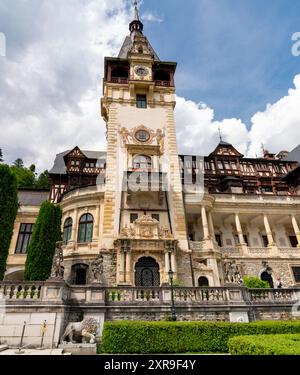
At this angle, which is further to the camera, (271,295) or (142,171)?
(142,171)

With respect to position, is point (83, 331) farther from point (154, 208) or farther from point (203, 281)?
point (154, 208)

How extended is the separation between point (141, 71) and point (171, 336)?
30.9 meters

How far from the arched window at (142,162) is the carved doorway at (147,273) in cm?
949

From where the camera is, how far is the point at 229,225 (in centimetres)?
3059

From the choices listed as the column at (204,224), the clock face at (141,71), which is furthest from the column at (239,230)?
the clock face at (141,71)

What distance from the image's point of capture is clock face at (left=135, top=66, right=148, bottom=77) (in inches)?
1297

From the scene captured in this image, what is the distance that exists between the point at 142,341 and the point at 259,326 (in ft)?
17.0

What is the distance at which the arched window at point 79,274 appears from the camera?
22522 millimetres

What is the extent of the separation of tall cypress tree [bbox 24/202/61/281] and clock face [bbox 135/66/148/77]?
807 inches

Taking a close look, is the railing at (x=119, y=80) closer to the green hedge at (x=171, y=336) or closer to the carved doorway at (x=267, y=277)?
the carved doorway at (x=267, y=277)

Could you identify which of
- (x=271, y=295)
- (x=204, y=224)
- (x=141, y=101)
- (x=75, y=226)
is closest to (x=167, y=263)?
(x=204, y=224)

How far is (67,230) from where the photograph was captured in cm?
2544
